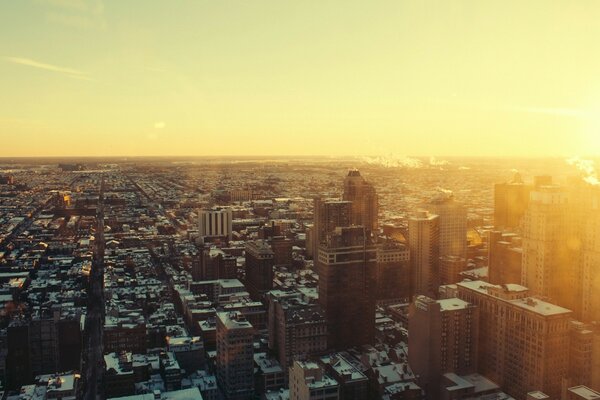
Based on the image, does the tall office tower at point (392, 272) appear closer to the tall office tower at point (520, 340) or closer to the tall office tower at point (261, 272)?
the tall office tower at point (261, 272)

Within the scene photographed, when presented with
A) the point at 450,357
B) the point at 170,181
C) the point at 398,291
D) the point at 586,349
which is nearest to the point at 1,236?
the point at 398,291

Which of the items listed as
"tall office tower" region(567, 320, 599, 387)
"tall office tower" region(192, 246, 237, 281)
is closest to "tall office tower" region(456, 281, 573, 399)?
"tall office tower" region(567, 320, 599, 387)

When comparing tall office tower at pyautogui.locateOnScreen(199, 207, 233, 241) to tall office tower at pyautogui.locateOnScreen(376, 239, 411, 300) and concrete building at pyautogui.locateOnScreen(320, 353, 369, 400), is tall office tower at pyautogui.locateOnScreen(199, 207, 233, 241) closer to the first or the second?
tall office tower at pyautogui.locateOnScreen(376, 239, 411, 300)

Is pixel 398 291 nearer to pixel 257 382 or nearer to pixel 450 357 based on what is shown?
pixel 450 357

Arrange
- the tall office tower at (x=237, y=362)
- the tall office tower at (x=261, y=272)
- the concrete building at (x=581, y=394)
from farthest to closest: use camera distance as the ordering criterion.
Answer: the tall office tower at (x=261, y=272) → the tall office tower at (x=237, y=362) → the concrete building at (x=581, y=394)

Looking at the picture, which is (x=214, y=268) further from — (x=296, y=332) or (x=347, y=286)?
(x=296, y=332)

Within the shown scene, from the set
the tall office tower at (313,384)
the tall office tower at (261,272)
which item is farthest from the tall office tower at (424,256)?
the tall office tower at (313,384)
